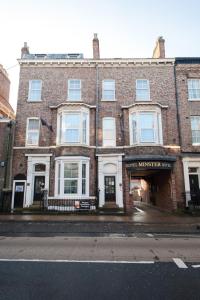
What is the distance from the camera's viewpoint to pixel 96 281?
4883 millimetres

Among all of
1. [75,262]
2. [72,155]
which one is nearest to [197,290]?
[75,262]

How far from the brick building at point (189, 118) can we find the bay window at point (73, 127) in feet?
27.0

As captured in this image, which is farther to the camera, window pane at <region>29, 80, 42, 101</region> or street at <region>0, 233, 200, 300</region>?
window pane at <region>29, 80, 42, 101</region>

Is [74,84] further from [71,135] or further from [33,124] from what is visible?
[33,124]

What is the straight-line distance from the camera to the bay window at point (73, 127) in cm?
1936

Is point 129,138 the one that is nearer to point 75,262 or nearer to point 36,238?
point 36,238

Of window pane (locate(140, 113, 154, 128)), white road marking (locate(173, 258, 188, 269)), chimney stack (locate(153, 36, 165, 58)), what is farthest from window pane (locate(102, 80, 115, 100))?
white road marking (locate(173, 258, 188, 269))

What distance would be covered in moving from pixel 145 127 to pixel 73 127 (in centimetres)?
609

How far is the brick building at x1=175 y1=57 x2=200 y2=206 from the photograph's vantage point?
749 inches

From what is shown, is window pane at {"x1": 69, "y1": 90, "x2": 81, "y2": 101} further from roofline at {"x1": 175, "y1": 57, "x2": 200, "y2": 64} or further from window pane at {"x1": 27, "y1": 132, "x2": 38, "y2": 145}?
roofline at {"x1": 175, "y1": 57, "x2": 200, "y2": 64}

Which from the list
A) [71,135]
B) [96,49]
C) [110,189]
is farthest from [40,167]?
[96,49]

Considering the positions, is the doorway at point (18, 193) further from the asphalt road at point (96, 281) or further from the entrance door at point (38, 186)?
the asphalt road at point (96, 281)

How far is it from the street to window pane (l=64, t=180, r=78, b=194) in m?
9.99

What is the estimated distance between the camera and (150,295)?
13.9ft
